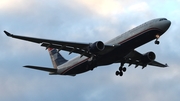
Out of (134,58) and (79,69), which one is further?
(134,58)

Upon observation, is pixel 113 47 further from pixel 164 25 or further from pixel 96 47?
pixel 164 25

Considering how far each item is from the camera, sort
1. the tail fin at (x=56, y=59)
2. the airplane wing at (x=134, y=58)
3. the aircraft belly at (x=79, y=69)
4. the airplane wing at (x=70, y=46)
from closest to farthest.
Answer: the airplane wing at (x=70, y=46) < the aircraft belly at (x=79, y=69) < the airplane wing at (x=134, y=58) < the tail fin at (x=56, y=59)

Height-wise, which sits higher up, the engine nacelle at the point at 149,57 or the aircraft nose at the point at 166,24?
the aircraft nose at the point at 166,24

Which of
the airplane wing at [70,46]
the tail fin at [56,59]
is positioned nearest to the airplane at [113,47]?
the airplane wing at [70,46]

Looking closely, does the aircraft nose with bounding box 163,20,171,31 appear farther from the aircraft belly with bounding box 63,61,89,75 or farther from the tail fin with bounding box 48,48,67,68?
the tail fin with bounding box 48,48,67,68

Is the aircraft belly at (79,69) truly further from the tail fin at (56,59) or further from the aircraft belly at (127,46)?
the tail fin at (56,59)

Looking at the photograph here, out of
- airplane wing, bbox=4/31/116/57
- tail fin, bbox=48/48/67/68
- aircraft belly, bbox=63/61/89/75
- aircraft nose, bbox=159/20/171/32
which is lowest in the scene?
aircraft belly, bbox=63/61/89/75

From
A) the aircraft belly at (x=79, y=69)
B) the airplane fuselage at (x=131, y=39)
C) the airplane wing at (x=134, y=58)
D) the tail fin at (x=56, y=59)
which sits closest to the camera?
the airplane fuselage at (x=131, y=39)

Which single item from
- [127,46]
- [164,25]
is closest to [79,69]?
[127,46]

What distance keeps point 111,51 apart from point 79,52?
14.2 feet

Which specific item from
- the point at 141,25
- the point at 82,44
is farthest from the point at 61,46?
the point at 141,25

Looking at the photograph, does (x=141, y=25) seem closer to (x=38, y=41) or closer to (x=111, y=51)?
(x=111, y=51)

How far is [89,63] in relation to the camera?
62125 millimetres

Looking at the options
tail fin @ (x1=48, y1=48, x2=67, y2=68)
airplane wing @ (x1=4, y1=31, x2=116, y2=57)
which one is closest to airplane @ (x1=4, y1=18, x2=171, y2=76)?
airplane wing @ (x1=4, y1=31, x2=116, y2=57)
